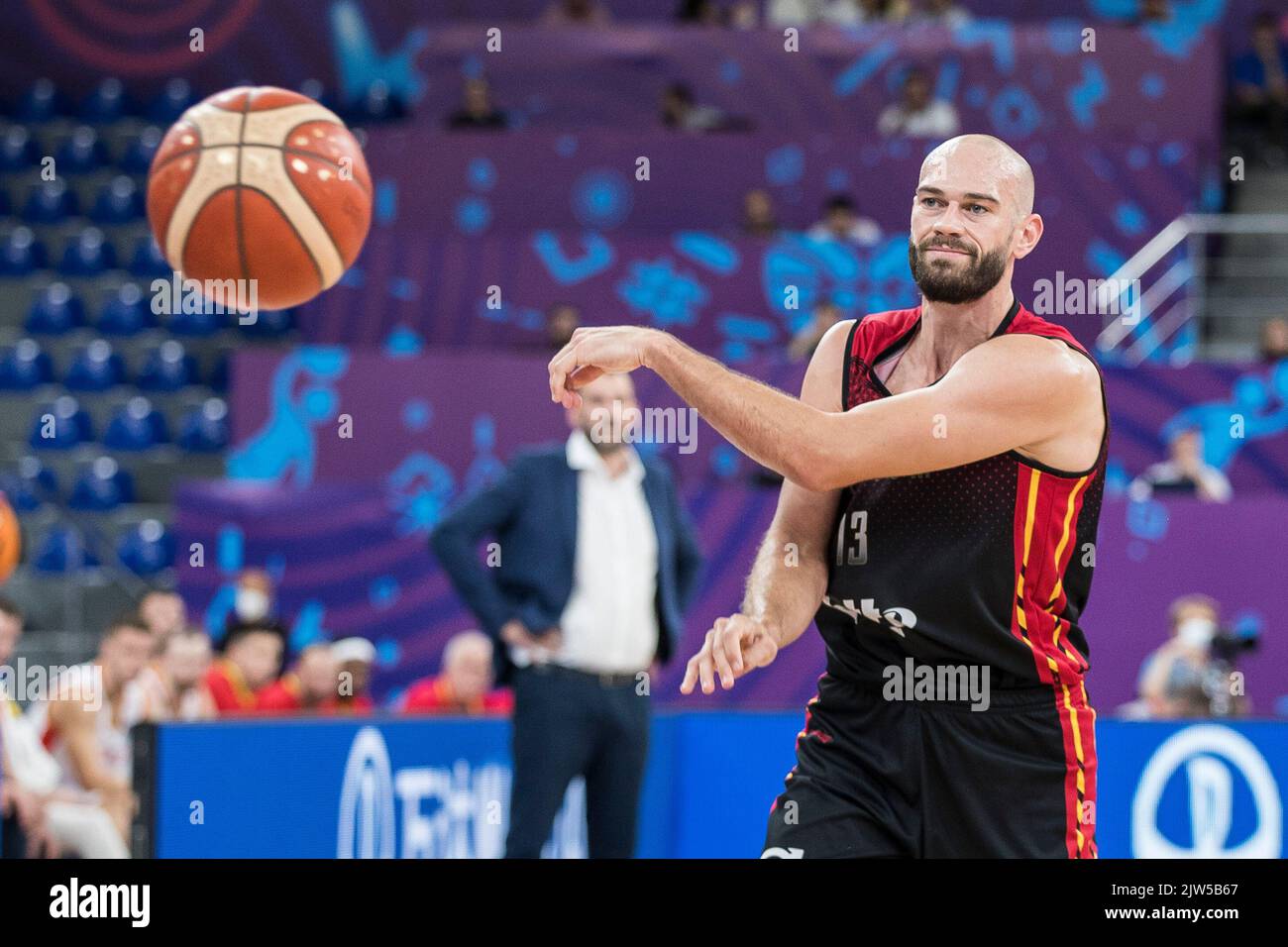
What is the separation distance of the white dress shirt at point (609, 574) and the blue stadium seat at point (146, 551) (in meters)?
6.39

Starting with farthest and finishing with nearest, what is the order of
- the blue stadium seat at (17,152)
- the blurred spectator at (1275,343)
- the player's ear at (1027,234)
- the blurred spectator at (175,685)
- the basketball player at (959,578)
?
1. the blue stadium seat at (17,152)
2. the blurred spectator at (1275,343)
3. the blurred spectator at (175,685)
4. the player's ear at (1027,234)
5. the basketball player at (959,578)

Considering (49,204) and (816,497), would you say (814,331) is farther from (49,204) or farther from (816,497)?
(816,497)

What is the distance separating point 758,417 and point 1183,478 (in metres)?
8.22

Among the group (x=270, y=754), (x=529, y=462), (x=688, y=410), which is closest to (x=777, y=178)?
(x=688, y=410)

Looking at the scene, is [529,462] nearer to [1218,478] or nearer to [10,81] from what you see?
[1218,478]

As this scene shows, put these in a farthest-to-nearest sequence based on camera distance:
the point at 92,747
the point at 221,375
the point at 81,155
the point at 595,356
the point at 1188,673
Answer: the point at 81,155 < the point at 221,375 < the point at 1188,673 < the point at 92,747 < the point at 595,356

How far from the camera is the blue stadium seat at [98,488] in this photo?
1340 centimetres

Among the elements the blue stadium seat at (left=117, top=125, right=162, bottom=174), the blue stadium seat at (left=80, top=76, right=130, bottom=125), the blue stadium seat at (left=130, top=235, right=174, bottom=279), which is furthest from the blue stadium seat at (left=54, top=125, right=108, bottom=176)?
the blue stadium seat at (left=130, top=235, right=174, bottom=279)

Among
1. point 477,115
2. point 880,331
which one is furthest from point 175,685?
point 477,115

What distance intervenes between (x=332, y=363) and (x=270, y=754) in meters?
5.68

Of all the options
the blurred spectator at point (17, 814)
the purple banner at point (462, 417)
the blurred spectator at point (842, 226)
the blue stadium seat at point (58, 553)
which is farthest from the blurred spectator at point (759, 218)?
the blurred spectator at point (17, 814)

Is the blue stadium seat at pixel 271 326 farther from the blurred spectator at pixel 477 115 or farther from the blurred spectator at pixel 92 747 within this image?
the blurred spectator at pixel 92 747

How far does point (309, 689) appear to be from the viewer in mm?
8555

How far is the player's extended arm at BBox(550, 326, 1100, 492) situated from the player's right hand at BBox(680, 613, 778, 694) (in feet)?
1.09
